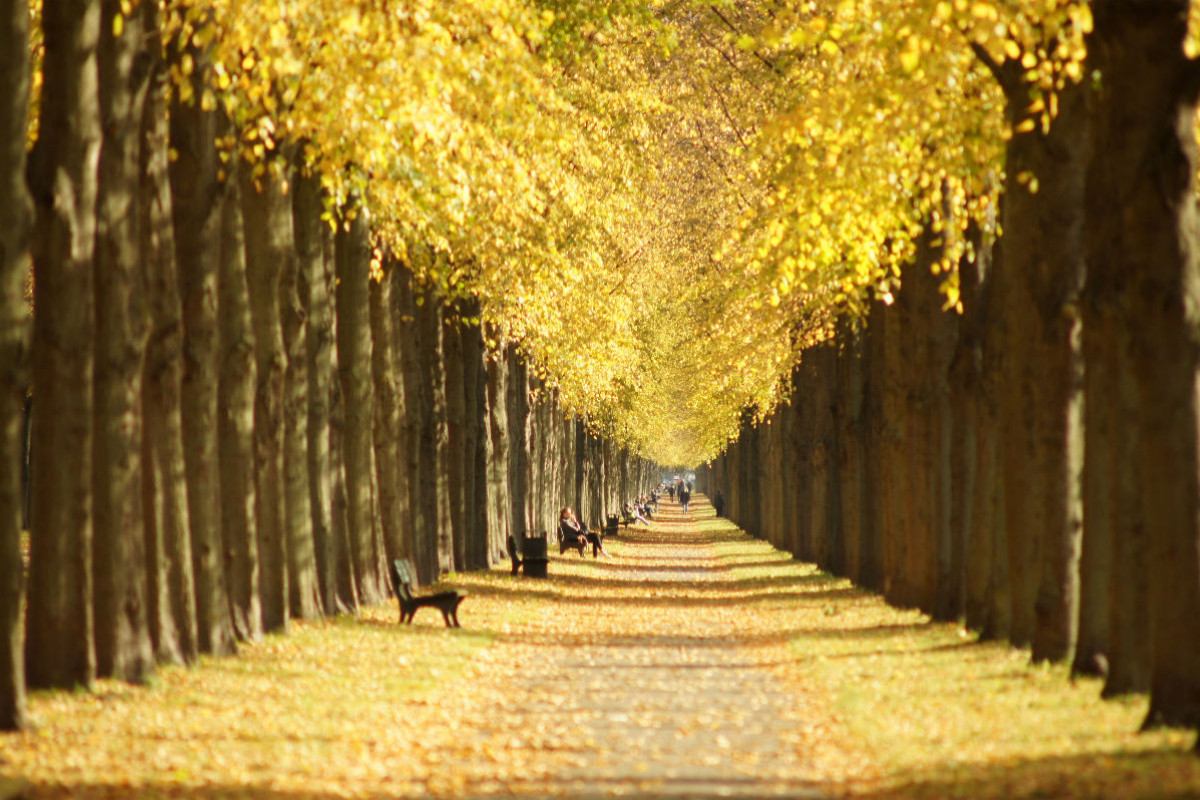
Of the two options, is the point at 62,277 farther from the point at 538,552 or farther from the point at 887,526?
the point at 538,552

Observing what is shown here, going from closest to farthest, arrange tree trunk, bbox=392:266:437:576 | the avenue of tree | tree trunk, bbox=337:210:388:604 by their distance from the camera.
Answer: the avenue of tree
tree trunk, bbox=337:210:388:604
tree trunk, bbox=392:266:437:576

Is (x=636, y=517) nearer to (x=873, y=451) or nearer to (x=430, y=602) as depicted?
(x=873, y=451)

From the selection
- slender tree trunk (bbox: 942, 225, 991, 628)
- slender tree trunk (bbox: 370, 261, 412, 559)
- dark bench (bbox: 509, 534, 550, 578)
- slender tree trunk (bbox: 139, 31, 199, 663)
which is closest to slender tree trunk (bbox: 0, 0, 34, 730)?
slender tree trunk (bbox: 139, 31, 199, 663)

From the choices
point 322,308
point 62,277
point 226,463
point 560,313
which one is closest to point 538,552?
point 560,313

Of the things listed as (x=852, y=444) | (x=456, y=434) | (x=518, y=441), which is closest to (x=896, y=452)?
(x=852, y=444)

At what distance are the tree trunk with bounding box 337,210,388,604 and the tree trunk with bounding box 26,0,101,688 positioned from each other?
1051 centimetres

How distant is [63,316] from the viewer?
43.2 feet

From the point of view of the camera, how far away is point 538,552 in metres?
34.6

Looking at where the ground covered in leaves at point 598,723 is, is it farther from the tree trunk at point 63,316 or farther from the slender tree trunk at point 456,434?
the slender tree trunk at point 456,434

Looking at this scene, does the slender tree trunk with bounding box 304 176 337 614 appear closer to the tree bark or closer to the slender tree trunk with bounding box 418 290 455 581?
the tree bark

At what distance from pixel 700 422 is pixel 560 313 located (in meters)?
33.2

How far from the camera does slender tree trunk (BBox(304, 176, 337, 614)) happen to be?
860 inches

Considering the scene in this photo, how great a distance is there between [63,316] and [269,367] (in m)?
6.74

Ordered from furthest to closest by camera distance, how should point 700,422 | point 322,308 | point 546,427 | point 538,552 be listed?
point 700,422, point 546,427, point 538,552, point 322,308
